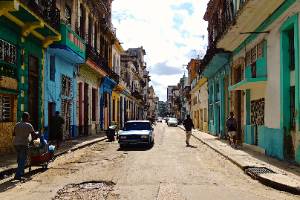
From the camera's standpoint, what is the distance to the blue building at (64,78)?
19.2 metres

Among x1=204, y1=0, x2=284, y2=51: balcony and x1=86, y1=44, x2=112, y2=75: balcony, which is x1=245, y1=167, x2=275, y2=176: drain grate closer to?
x1=204, y1=0, x2=284, y2=51: balcony

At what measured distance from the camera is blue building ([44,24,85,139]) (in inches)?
757

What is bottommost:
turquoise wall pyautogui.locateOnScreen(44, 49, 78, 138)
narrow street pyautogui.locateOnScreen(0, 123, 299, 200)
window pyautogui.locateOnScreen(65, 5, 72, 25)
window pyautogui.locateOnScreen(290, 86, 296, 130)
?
narrow street pyautogui.locateOnScreen(0, 123, 299, 200)

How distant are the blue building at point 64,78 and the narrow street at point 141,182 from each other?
6863 millimetres

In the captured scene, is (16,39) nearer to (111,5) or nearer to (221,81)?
(221,81)

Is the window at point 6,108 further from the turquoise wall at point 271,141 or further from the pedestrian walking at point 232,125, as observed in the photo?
the turquoise wall at point 271,141

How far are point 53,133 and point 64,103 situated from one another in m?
5.62

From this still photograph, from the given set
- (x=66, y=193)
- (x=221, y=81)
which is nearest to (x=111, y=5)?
(x=221, y=81)

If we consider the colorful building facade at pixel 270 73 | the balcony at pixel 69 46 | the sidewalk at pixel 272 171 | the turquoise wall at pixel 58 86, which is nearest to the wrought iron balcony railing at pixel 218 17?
the colorful building facade at pixel 270 73

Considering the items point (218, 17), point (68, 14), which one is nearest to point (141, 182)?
point (68, 14)

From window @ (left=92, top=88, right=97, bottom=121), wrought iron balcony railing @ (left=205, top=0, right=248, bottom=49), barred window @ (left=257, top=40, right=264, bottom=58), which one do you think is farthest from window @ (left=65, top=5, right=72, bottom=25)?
barred window @ (left=257, top=40, right=264, bottom=58)

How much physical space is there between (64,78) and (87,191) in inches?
588

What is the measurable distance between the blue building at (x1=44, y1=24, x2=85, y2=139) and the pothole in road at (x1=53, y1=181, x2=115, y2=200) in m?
9.47

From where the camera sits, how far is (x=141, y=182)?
9.09 meters
